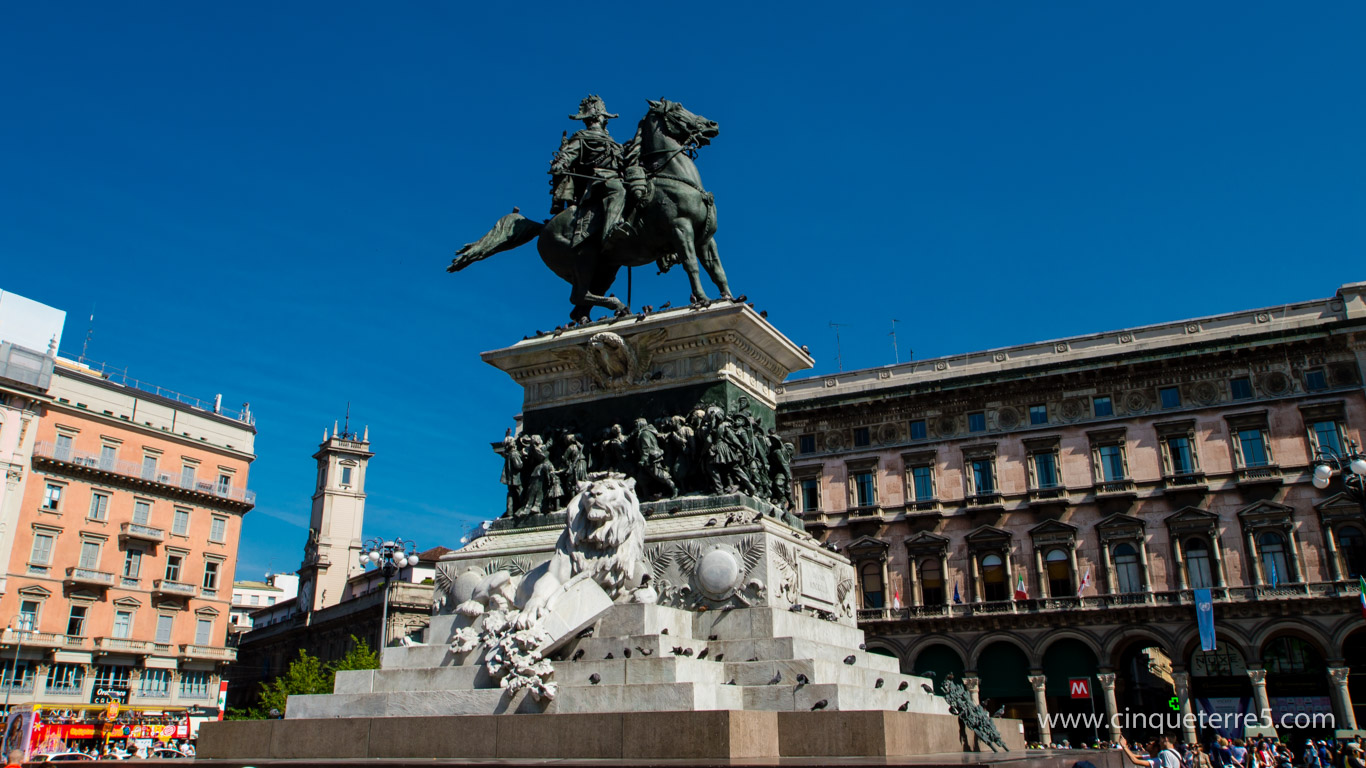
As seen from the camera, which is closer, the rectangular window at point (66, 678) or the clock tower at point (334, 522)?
the rectangular window at point (66, 678)

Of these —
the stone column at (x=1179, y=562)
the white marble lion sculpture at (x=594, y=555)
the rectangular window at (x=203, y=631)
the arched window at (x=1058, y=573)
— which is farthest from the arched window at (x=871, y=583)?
the white marble lion sculpture at (x=594, y=555)

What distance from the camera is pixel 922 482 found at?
166 ft

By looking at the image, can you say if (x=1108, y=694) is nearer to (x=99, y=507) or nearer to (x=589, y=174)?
(x=589, y=174)

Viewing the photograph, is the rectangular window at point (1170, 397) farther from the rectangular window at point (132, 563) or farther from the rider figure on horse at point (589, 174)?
the rectangular window at point (132, 563)

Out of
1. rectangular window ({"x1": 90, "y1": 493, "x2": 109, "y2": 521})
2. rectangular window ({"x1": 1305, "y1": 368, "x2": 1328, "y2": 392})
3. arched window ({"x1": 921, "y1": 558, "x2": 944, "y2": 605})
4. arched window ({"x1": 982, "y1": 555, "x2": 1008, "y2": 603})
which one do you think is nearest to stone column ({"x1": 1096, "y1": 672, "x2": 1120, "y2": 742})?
arched window ({"x1": 982, "y1": 555, "x2": 1008, "y2": 603})

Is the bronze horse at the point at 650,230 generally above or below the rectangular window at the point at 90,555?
below

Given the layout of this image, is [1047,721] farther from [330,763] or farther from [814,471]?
[330,763]

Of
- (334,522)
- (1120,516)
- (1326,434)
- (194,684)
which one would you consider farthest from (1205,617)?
(334,522)

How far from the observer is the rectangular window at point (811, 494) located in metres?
52.5

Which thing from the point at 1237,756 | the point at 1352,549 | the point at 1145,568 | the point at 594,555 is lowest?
the point at 1237,756

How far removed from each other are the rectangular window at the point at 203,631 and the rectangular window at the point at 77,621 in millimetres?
5859

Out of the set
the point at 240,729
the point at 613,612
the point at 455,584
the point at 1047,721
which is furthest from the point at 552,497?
the point at 1047,721

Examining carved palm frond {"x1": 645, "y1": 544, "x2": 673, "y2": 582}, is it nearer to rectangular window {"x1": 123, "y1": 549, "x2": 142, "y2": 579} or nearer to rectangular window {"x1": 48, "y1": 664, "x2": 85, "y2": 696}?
rectangular window {"x1": 48, "y1": 664, "x2": 85, "y2": 696}

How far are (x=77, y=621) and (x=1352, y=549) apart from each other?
187 feet
